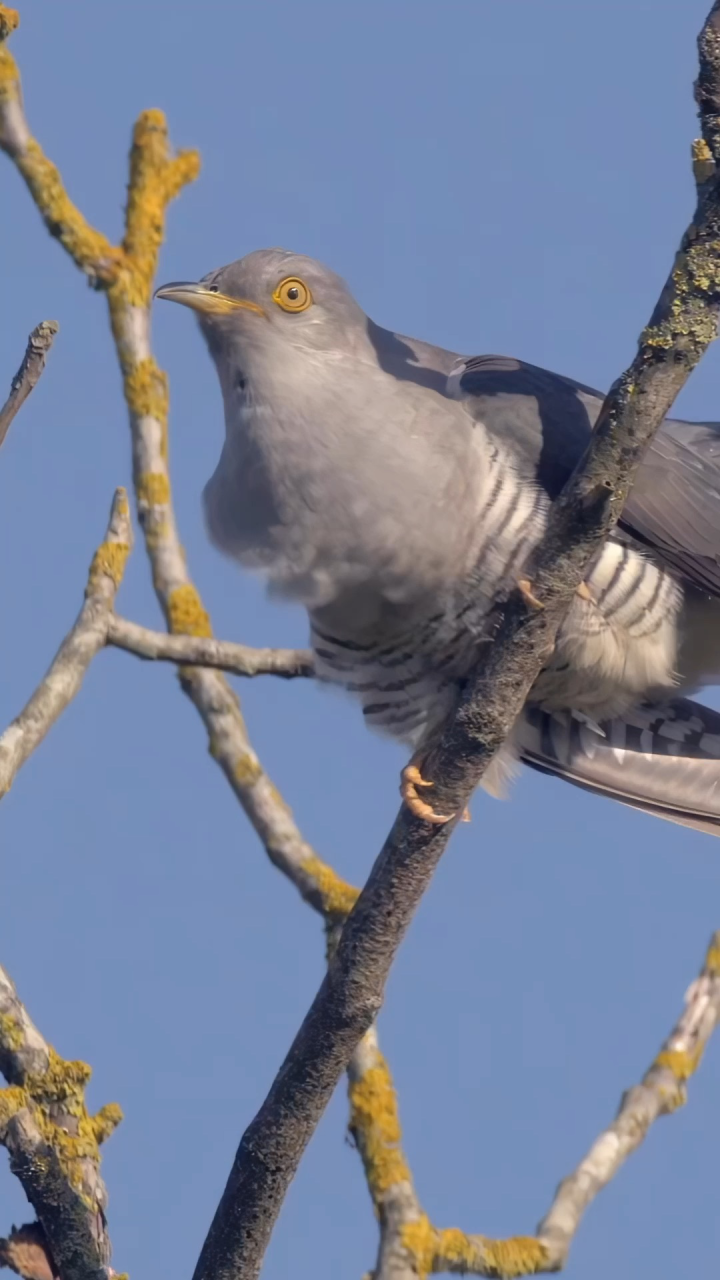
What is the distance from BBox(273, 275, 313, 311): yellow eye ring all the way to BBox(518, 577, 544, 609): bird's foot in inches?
43.6

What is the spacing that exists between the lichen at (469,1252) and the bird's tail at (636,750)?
1173mm

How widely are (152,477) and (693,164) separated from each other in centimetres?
226

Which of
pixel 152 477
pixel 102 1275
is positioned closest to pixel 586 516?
pixel 102 1275

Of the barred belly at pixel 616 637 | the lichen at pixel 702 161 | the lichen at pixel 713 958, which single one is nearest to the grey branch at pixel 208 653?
the barred belly at pixel 616 637

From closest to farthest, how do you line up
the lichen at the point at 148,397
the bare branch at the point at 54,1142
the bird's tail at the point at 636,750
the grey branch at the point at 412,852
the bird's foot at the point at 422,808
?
the grey branch at the point at 412,852 → the bare branch at the point at 54,1142 → the bird's foot at the point at 422,808 → the bird's tail at the point at 636,750 → the lichen at the point at 148,397

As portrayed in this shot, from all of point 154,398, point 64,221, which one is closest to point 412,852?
point 154,398

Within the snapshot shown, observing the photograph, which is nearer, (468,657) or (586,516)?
(586,516)

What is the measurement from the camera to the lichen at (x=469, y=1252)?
3.24 meters

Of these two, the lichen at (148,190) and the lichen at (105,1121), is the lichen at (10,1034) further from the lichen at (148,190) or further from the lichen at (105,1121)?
the lichen at (148,190)

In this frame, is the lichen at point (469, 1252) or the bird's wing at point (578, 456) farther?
the bird's wing at point (578, 456)

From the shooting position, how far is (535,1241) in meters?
3.36

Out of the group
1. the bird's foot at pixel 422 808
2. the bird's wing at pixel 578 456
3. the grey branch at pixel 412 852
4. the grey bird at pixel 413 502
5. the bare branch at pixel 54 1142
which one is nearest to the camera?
the grey branch at pixel 412 852

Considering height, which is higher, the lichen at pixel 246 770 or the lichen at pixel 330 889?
the lichen at pixel 246 770

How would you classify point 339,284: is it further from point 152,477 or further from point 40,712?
point 40,712
